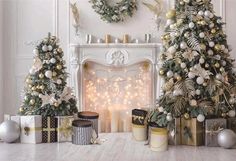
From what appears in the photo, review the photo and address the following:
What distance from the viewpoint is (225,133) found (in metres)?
3.72

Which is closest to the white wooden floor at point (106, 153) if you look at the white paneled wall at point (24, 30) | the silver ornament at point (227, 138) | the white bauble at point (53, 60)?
the silver ornament at point (227, 138)

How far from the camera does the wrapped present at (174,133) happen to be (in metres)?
3.84

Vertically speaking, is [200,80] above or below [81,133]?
above

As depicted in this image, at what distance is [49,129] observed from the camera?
13.0 feet

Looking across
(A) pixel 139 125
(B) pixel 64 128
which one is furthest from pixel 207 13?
(B) pixel 64 128

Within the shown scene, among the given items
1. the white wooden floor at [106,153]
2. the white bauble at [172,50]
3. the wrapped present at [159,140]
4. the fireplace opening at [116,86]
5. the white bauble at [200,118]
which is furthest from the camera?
the fireplace opening at [116,86]

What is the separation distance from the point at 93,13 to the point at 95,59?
2.57ft

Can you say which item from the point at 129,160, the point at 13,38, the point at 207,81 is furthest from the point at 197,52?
the point at 13,38

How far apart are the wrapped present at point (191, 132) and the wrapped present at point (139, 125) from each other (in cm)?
43

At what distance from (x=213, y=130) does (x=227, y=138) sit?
0.19 m

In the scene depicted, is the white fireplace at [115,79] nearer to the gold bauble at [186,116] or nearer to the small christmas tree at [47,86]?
the small christmas tree at [47,86]

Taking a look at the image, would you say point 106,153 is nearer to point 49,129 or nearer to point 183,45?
point 49,129

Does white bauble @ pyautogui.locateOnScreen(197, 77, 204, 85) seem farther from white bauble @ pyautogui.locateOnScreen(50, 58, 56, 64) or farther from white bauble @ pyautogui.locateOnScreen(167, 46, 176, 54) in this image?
white bauble @ pyautogui.locateOnScreen(50, 58, 56, 64)

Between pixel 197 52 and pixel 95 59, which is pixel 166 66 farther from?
pixel 95 59
